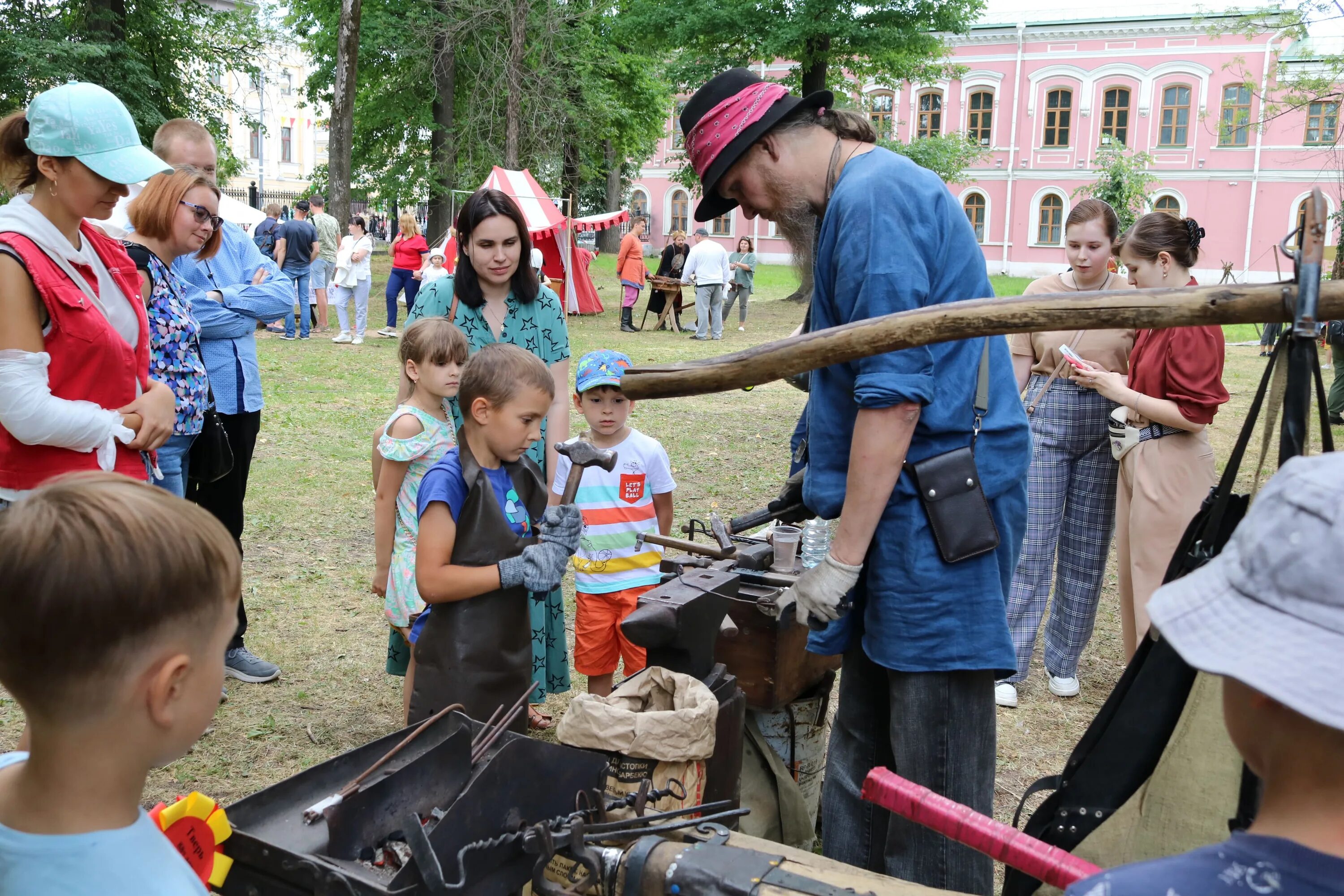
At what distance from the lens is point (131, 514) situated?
1219 millimetres

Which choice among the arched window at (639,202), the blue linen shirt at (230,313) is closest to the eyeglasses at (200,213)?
the blue linen shirt at (230,313)

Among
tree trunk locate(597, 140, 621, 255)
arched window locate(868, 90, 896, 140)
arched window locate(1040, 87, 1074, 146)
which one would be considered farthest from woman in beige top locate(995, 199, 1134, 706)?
arched window locate(1040, 87, 1074, 146)

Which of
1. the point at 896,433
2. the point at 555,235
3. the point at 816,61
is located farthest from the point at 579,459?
the point at 816,61

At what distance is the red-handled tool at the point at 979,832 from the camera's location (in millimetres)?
1525

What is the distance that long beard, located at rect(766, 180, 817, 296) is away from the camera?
2.37 metres

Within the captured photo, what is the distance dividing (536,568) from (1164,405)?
2.51 metres

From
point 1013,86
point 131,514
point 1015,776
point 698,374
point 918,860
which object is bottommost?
point 1015,776

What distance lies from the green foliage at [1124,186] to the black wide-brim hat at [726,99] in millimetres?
15853

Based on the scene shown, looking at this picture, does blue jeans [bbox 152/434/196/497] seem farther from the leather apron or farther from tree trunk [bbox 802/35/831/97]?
tree trunk [bbox 802/35/831/97]

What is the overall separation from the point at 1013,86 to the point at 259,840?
4383cm

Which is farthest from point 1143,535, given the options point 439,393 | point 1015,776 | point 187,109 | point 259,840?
point 187,109

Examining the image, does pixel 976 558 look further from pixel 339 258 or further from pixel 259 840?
pixel 339 258

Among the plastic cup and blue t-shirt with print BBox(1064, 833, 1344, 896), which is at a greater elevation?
blue t-shirt with print BBox(1064, 833, 1344, 896)

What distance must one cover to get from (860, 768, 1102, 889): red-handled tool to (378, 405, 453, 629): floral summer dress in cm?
198
